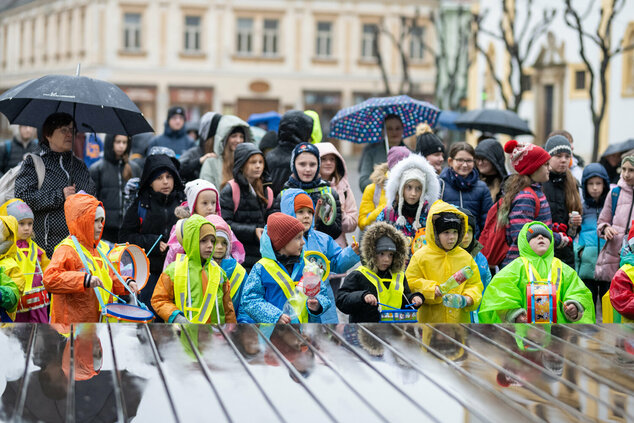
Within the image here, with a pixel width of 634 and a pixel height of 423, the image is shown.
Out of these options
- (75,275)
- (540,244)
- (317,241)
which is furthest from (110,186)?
(540,244)

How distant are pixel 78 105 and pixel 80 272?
2.67 m

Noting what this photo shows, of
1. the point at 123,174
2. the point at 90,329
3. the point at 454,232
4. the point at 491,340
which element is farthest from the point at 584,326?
the point at 123,174

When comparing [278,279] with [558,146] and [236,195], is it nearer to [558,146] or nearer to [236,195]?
[236,195]

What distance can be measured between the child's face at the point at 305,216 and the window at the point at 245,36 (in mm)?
46789

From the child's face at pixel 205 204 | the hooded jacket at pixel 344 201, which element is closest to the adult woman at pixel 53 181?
the child's face at pixel 205 204

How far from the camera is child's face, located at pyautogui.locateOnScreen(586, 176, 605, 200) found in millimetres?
8984

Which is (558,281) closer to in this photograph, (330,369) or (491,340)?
(491,340)

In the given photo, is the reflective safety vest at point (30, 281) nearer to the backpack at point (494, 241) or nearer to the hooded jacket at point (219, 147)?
the hooded jacket at point (219, 147)

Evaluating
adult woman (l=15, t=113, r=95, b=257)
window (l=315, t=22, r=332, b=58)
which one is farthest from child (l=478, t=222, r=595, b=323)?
window (l=315, t=22, r=332, b=58)

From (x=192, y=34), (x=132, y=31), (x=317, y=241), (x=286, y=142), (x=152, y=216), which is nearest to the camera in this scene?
(x=317, y=241)

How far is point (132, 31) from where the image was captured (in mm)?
51781

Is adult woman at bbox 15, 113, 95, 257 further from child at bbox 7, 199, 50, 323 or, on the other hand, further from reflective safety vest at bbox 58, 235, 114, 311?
reflective safety vest at bbox 58, 235, 114, 311

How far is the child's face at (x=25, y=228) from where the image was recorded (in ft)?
22.2

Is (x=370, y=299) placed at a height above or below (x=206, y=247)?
below
